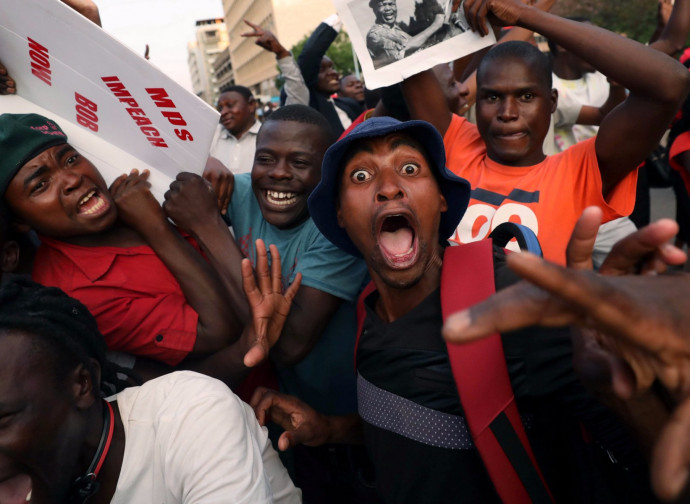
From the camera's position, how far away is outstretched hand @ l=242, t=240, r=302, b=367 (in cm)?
167

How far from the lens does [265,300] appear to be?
1.70 m

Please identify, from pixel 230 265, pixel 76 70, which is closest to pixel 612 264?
pixel 230 265

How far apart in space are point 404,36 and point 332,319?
3.99 ft

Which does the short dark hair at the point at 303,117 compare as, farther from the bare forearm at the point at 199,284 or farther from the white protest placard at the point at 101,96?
the bare forearm at the point at 199,284

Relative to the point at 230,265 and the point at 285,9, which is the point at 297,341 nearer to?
the point at 230,265

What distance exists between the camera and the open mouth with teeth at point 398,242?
4.98ft

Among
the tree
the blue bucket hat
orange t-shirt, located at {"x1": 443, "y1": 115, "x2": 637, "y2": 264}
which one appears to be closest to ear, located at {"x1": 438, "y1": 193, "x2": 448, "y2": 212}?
the blue bucket hat

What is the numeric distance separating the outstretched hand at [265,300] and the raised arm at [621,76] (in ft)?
4.05

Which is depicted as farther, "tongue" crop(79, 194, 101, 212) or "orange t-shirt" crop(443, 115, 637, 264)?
"orange t-shirt" crop(443, 115, 637, 264)

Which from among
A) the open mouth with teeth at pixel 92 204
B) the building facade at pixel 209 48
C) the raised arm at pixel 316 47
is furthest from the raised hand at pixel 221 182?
the building facade at pixel 209 48

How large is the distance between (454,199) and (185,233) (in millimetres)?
1125

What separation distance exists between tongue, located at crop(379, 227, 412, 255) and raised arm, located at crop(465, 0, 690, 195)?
0.91 meters

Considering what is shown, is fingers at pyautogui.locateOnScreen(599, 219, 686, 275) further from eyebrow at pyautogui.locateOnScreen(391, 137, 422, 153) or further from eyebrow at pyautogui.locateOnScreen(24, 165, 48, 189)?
eyebrow at pyautogui.locateOnScreen(24, 165, 48, 189)

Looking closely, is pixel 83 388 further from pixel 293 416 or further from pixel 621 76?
pixel 621 76
